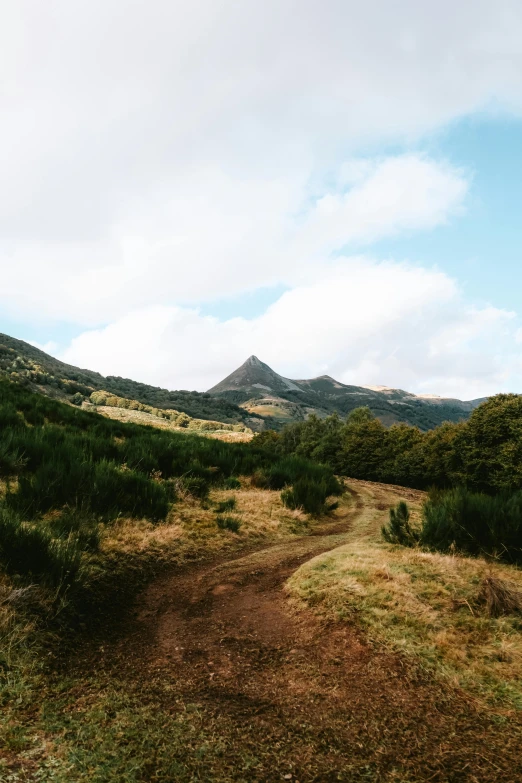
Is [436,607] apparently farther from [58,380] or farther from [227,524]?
[58,380]

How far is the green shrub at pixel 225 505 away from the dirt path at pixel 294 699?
14.4 feet

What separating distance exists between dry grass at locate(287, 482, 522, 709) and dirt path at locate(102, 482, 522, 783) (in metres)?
0.28

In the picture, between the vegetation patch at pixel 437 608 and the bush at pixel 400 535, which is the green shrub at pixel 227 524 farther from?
the bush at pixel 400 535

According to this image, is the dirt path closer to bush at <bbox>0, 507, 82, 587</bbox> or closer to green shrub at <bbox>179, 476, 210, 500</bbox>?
bush at <bbox>0, 507, 82, 587</bbox>

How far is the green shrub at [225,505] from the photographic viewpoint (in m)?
10.2

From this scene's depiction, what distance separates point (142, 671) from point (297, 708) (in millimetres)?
1495

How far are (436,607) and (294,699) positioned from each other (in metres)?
2.51


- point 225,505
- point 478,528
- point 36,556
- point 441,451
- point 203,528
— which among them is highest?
point 441,451

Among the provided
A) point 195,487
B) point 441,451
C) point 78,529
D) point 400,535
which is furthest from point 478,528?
point 441,451

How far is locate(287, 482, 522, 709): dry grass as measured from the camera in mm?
4059

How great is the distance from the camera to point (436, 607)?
5121 mm

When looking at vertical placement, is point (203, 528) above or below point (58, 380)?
below

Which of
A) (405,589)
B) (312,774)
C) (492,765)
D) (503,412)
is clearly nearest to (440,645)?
(405,589)

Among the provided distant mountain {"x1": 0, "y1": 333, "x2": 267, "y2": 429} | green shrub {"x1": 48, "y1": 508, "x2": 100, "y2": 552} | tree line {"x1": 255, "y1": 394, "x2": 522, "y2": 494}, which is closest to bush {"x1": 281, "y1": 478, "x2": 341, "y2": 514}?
green shrub {"x1": 48, "y1": 508, "x2": 100, "y2": 552}
